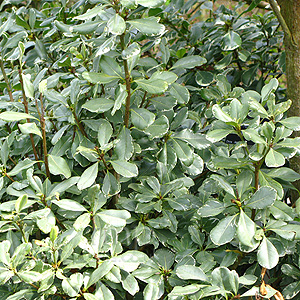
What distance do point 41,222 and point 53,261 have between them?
9cm

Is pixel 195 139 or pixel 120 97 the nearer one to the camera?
pixel 120 97

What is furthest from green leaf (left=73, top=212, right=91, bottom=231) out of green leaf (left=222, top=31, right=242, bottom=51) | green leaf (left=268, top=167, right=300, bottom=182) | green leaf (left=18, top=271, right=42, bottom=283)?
green leaf (left=222, top=31, right=242, bottom=51)

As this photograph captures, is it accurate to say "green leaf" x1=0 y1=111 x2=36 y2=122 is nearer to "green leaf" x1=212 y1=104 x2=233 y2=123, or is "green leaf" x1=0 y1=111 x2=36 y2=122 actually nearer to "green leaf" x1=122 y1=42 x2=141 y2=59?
"green leaf" x1=122 y1=42 x2=141 y2=59

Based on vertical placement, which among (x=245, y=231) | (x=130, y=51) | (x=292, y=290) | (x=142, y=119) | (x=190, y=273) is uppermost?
(x=130, y=51)

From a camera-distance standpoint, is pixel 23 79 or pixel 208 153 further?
pixel 208 153

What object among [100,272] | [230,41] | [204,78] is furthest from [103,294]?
[230,41]

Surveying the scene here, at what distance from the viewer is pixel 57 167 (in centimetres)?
91

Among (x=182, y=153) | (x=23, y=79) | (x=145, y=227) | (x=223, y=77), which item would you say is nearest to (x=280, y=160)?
(x=182, y=153)

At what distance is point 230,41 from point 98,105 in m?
0.68

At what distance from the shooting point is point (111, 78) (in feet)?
2.89

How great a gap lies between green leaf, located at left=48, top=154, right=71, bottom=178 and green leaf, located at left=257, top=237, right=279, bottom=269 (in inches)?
18.6

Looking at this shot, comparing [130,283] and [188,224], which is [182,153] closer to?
[188,224]

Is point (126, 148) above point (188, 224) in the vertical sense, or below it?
above

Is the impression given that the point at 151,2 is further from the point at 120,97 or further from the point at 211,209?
the point at 211,209
